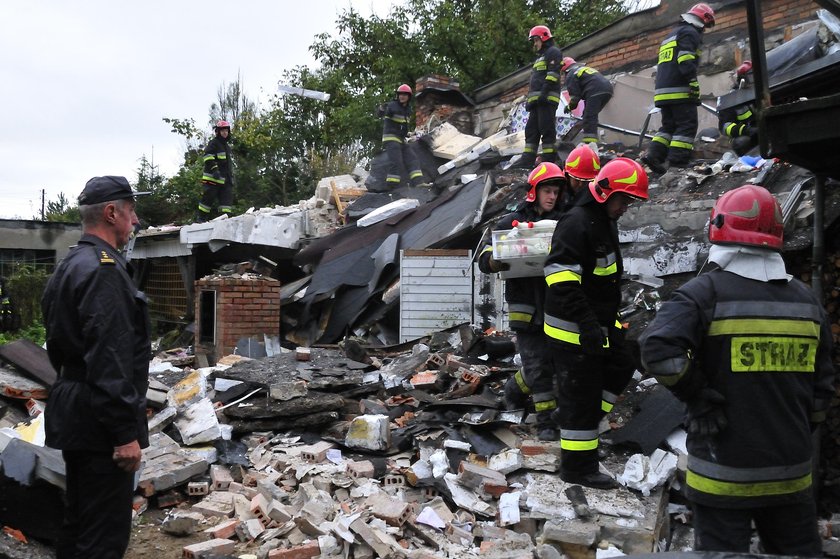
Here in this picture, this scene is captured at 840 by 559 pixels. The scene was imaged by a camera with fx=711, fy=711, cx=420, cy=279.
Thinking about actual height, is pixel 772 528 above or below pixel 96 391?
below

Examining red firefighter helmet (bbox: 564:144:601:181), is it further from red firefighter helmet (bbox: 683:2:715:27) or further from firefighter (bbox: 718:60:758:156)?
red firefighter helmet (bbox: 683:2:715:27)

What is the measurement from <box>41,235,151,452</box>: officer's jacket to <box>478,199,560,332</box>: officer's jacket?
2794 mm

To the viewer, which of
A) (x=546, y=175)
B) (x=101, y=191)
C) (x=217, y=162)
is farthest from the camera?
(x=217, y=162)

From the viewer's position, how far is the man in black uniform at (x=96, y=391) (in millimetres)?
2721

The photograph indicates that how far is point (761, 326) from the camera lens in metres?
2.52

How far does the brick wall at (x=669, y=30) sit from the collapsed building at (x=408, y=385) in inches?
1.8

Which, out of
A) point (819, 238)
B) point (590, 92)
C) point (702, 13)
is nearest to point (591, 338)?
point (819, 238)

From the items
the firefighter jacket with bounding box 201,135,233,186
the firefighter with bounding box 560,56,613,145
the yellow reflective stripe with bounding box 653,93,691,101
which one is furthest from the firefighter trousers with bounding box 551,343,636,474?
the firefighter jacket with bounding box 201,135,233,186

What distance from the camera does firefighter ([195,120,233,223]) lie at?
12344mm

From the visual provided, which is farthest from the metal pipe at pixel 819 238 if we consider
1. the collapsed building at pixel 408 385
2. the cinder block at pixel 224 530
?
the cinder block at pixel 224 530

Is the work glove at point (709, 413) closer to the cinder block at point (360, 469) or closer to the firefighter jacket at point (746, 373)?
the firefighter jacket at point (746, 373)

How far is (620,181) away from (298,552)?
2.67 metres

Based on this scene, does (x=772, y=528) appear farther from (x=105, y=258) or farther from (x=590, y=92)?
(x=590, y=92)

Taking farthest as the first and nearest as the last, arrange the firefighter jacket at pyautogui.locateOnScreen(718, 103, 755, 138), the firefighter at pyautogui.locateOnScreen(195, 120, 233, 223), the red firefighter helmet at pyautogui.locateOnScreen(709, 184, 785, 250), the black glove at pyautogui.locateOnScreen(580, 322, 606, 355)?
1. the firefighter at pyautogui.locateOnScreen(195, 120, 233, 223)
2. the firefighter jacket at pyautogui.locateOnScreen(718, 103, 755, 138)
3. the black glove at pyautogui.locateOnScreen(580, 322, 606, 355)
4. the red firefighter helmet at pyautogui.locateOnScreen(709, 184, 785, 250)
